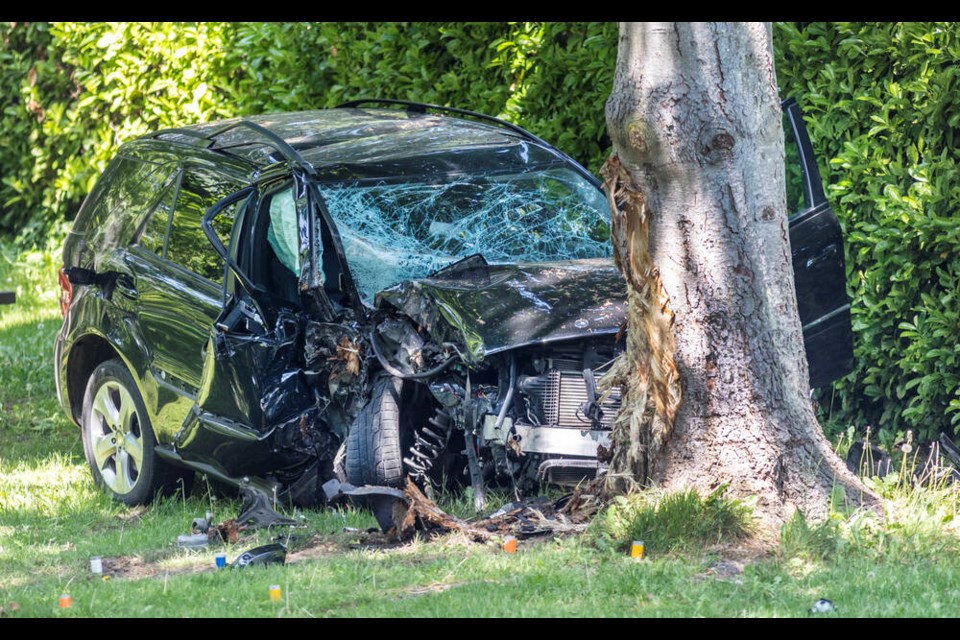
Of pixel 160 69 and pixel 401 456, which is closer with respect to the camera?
pixel 401 456

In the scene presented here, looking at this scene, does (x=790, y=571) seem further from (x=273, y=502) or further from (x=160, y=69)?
(x=160, y=69)

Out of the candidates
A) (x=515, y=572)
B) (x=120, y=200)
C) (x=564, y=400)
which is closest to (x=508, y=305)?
(x=564, y=400)

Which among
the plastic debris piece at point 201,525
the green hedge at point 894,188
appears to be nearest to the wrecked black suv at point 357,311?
the plastic debris piece at point 201,525

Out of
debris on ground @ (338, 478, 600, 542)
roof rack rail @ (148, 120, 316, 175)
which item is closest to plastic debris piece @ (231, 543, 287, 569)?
debris on ground @ (338, 478, 600, 542)

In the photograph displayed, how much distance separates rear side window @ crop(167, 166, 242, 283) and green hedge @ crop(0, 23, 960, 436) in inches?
105

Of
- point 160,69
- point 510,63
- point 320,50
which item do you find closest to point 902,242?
point 510,63

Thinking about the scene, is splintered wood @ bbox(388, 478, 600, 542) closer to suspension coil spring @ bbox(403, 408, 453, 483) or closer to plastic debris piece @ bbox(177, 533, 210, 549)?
suspension coil spring @ bbox(403, 408, 453, 483)

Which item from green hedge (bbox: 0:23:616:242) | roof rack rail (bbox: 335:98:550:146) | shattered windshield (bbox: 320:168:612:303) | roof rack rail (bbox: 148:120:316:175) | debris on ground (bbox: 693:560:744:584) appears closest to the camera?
debris on ground (bbox: 693:560:744:584)

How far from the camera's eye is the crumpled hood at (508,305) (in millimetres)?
5926

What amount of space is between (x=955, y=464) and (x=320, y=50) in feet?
19.5

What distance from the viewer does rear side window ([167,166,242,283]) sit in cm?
682

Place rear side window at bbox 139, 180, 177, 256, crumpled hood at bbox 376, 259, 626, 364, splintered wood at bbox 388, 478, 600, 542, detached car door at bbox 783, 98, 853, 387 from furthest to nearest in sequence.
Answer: rear side window at bbox 139, 180, 177, 256
detached car door at bbox 783, 98, 853, 387
crumpled hood at bbox 376, 259, 626, 364
splintered wood at bbox 388, 478, 600, 542

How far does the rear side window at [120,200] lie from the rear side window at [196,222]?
0.26m

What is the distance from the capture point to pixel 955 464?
6984mm
